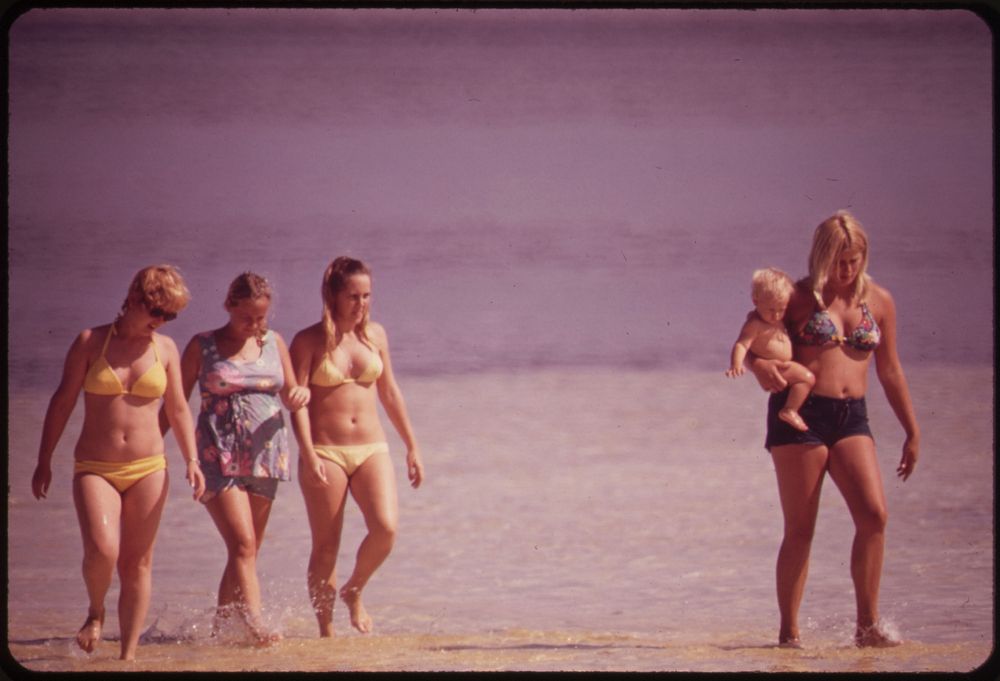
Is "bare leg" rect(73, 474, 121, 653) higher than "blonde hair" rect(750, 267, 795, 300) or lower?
lower

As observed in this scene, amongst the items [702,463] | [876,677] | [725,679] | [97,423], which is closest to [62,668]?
[97,423]

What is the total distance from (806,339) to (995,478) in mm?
1129

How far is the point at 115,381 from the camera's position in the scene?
748cm

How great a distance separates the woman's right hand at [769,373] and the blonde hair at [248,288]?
1.89m

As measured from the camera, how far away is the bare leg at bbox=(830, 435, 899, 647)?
7.68 m

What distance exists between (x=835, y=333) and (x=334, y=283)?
1963 mm

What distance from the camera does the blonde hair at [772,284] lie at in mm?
7609

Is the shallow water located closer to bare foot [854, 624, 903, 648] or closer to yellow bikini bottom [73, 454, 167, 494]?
bare foot [854, 624, 903, 648]

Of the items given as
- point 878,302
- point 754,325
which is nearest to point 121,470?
point 754,325

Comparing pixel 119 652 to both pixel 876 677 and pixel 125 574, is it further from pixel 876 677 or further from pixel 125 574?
pixel 876 677

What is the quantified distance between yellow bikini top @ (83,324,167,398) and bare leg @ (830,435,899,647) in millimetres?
2580

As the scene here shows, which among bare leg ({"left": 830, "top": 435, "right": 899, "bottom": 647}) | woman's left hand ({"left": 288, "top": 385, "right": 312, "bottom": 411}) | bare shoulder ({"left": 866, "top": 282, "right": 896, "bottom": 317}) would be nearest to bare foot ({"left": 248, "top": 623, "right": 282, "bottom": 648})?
woman's left hand ({"left": 288, "top": 385, "right": 312, "bottom": 411})

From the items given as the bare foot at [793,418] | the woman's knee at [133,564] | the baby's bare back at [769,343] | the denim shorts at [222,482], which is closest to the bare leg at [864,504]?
the bare foot at [793,418]

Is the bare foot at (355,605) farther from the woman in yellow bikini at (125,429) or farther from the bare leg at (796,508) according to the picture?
the bare leg at (796,508)
